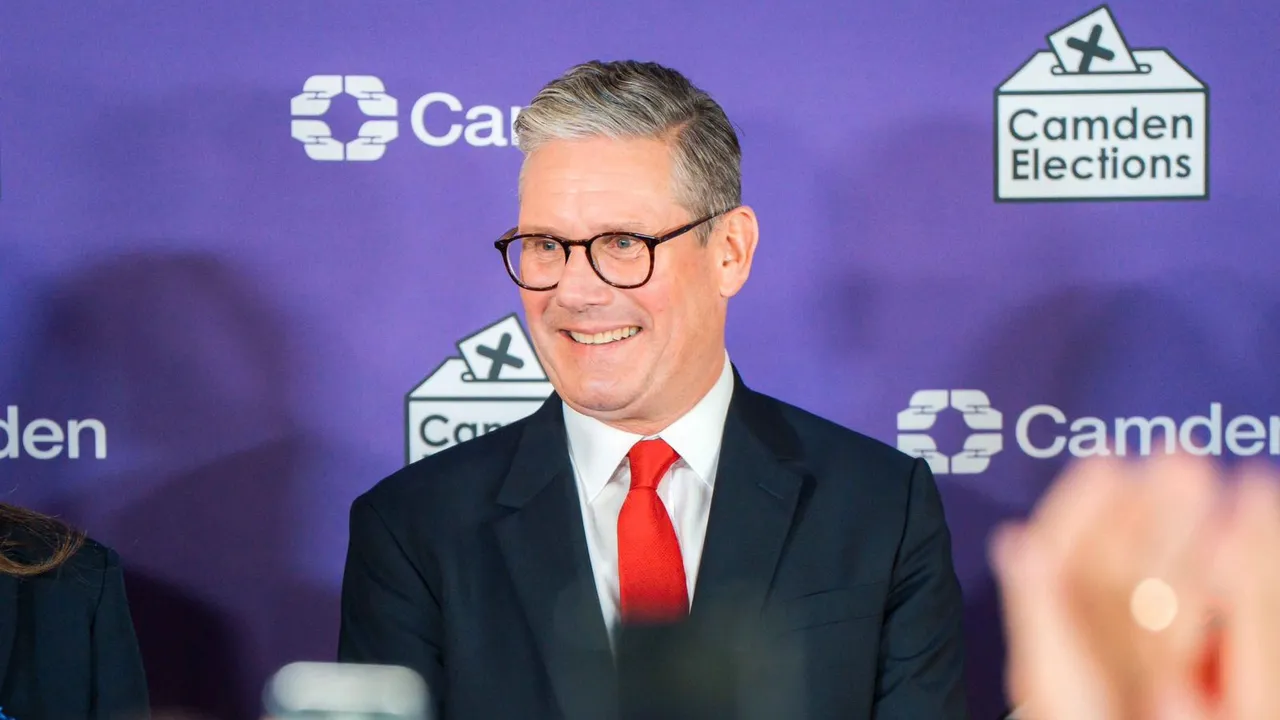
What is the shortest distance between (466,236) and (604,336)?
20.1 inches

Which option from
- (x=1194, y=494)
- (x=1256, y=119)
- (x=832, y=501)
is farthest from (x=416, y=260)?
(x=1194, y=494)

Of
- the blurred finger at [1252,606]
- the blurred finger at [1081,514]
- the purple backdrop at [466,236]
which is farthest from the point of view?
the purple backdrop at [466,236]

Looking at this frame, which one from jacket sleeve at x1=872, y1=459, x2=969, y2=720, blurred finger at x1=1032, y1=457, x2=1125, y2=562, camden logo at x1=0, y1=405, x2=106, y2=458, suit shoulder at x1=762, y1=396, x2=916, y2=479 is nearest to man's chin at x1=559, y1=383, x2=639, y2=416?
suit shoulder at x1=762, y1=396, x2=916, y2=479

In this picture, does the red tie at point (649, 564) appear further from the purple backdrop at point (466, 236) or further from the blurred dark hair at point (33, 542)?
the blurred dark hair at point (33, 542)

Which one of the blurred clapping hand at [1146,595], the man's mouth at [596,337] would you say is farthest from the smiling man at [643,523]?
the blurred clapping hand at [1146,595]

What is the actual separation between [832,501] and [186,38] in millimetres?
1146

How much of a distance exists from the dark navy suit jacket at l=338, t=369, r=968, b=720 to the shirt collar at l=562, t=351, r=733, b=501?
20 mm

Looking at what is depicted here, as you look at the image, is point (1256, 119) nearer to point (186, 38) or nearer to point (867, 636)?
point (867, 636)

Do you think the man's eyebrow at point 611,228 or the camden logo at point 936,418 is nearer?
the man's eyebrow at point 611,228

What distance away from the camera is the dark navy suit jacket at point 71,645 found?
157cm

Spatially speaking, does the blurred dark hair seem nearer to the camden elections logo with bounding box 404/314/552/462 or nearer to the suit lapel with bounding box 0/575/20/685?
the suit lapel with bounding box 0/575/20/685

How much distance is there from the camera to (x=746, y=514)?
1582 millimetres

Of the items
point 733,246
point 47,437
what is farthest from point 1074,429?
point 47,437

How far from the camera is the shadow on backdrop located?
6.53ft
